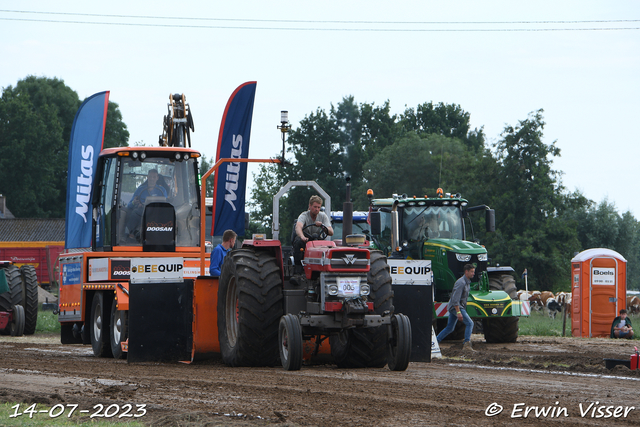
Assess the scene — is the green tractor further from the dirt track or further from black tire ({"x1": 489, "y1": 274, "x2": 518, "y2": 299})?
the dirt track

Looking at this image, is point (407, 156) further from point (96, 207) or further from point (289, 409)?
point (289, 409)

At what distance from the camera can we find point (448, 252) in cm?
1777

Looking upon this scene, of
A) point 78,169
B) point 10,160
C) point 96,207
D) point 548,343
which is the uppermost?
point 10,160

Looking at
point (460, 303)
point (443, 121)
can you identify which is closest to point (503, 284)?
point (460, 303)

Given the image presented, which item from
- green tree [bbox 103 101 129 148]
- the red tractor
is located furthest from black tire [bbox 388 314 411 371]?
green tree [bbox 103 101 129 148]

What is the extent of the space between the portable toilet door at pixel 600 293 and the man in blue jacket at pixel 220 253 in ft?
37.8

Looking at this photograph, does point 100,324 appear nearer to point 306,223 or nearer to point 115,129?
point 306,223

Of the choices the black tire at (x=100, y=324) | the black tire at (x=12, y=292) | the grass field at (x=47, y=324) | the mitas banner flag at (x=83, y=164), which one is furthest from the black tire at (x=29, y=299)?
the black tire at (x=100, y=324)

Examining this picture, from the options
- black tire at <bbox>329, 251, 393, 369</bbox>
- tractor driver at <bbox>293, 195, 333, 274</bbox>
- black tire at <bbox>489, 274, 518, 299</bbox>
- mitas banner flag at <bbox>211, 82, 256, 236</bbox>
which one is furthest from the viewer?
mitas banner flag at <bbox>211, 82, 256, 236</bbox>

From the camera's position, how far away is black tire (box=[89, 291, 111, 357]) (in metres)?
13.4

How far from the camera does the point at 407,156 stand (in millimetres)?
67562

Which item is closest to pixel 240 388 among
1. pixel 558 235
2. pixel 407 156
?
pixel 558 235

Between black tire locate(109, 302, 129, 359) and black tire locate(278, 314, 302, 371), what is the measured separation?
10.7 feet

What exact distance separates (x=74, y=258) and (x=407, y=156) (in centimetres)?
5465
